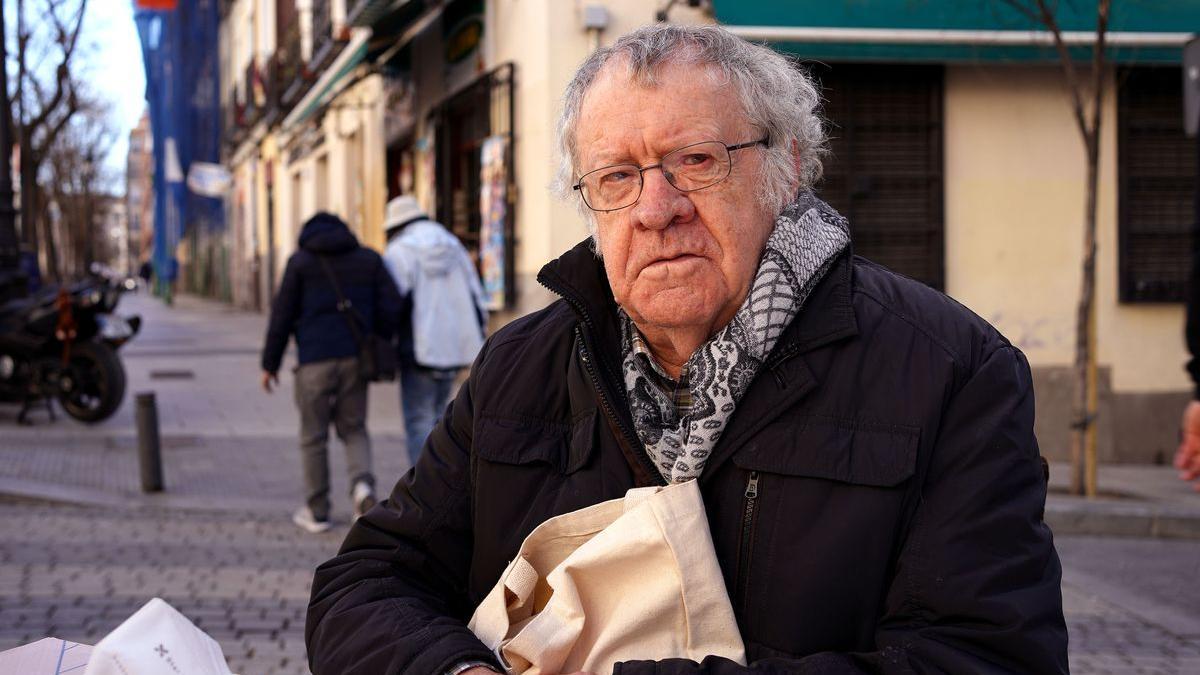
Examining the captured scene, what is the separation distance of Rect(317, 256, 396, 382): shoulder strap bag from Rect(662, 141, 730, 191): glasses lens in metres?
5.28

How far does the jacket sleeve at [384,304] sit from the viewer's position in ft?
24.0

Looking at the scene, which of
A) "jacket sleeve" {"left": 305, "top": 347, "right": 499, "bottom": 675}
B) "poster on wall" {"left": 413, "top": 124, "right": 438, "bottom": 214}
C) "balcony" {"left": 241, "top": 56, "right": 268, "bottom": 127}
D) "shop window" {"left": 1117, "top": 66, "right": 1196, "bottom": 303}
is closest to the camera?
"jacket sleeve" {"left": 305, "top": 347, "right": 499, "bottom": 675}

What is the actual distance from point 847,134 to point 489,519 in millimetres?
8467

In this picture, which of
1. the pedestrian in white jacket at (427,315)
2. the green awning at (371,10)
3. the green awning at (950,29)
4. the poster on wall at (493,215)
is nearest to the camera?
the pedestrian in white jacket at (427,315)

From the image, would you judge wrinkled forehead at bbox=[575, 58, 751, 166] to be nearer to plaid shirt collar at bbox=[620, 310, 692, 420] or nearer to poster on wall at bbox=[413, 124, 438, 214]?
→ plaid shirt collar at bbox=[620, 310, 692, 420]

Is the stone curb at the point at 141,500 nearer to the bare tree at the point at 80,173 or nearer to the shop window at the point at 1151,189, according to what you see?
the shop window at the point at 1151,189

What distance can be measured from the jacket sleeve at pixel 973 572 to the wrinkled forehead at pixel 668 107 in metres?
0.54

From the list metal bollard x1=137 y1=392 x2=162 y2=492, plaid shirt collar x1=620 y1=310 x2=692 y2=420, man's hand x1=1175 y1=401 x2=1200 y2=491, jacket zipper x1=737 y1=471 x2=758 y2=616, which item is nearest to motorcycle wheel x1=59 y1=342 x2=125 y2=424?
metal bollard x1=137 y1=392 x2=162 y2=492

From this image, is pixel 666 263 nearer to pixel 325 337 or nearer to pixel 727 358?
pixel 727 358

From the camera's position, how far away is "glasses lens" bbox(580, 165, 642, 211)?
2002 mm

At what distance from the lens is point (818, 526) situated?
1771mm

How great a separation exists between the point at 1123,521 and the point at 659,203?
246 inches

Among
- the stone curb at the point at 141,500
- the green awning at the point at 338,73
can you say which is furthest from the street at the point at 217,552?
the green awning at the point at 338,73

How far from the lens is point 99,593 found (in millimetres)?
5605
